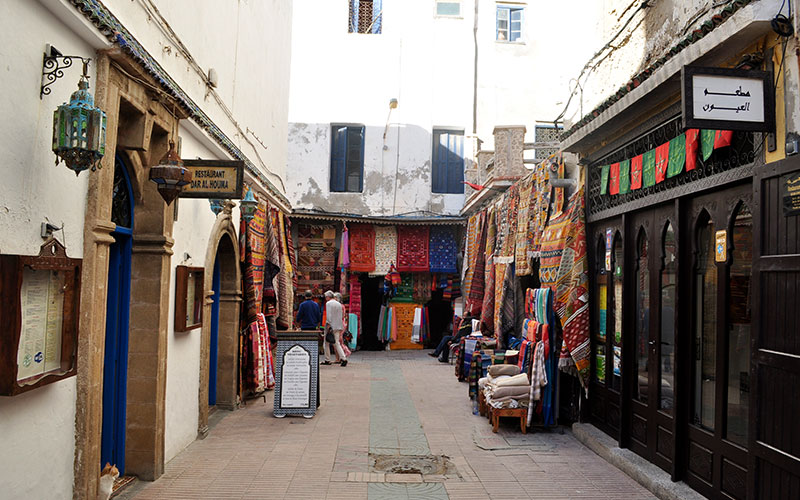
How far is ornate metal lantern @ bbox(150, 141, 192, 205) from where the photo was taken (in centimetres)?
→ 521

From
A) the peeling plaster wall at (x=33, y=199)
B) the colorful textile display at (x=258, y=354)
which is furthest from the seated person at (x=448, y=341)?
the peeling plaster wall at (x=33, y=199)

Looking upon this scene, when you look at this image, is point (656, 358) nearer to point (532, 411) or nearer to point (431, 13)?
point (532, 411)

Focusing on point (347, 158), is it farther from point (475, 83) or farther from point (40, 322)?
point (40, 322)

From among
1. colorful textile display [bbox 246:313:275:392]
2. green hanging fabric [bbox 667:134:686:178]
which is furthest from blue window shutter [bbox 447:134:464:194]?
green hanging fabric [bbox 667:134:686:178]

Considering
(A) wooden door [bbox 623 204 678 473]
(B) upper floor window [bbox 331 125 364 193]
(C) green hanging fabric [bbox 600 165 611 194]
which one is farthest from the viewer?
(B) upper floor window [bbox 331 125 364 193]

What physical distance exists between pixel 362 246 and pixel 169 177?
11734 millimetres

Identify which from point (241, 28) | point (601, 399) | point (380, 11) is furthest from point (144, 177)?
point (380, 11)

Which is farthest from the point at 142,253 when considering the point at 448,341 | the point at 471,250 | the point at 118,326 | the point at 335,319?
the point at 448,341

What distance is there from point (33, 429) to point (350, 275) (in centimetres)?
1347

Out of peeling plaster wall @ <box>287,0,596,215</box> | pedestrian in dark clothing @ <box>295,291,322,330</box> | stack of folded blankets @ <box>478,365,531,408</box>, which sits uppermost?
peeling plaster wall @ <box>287,0,596,215</box>

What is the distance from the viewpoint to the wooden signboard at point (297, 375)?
8.70 metres

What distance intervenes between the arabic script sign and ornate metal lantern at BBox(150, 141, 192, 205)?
3922 millimetres

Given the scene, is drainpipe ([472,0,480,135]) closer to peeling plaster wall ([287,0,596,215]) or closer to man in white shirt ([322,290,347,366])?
peeling plaster wall ([287,0,596,215])

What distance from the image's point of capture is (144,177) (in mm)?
5863
